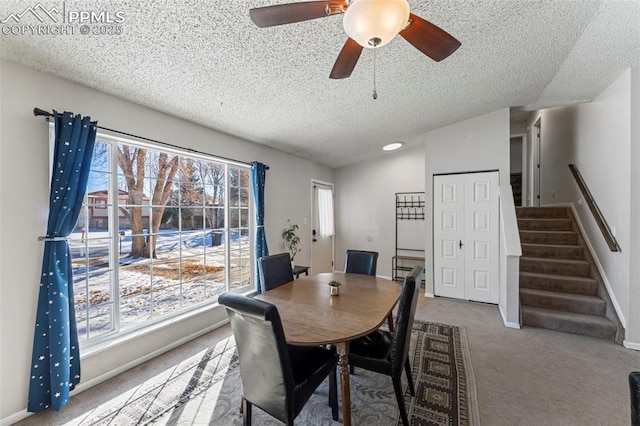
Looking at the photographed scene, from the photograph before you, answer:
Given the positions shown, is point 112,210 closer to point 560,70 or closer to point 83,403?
point 83,403

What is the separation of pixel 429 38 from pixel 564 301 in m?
3.75

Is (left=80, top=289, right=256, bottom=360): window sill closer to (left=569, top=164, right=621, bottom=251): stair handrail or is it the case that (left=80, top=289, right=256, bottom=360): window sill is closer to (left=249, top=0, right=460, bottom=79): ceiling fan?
(left=249, top=0, right=460, bottom=79): ceiling fan

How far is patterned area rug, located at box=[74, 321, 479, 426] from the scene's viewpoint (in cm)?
180

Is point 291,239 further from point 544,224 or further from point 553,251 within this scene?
point 544,224

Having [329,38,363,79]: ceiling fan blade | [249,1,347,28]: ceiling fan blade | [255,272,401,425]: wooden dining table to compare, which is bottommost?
[255,272,401,425]: wooden dining table

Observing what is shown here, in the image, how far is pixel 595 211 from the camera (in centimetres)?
335

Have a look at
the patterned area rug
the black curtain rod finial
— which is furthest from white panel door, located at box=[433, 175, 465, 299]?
the black curtain rod finial

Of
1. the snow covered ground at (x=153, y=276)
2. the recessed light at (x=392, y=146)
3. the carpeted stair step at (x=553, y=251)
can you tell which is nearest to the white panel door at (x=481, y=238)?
the carpeted stair step at (x=553, y=251)

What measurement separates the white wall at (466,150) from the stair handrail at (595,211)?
0.94 metres

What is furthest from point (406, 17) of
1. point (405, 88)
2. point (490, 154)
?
point (490, 154)

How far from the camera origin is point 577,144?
4098 mm

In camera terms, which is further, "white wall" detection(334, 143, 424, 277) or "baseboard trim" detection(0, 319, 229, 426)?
"white wall" detection(334, 143, 424, 277)

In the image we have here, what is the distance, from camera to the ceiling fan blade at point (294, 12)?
119 cm

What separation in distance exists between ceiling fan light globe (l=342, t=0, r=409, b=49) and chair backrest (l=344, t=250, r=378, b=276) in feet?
7.18
